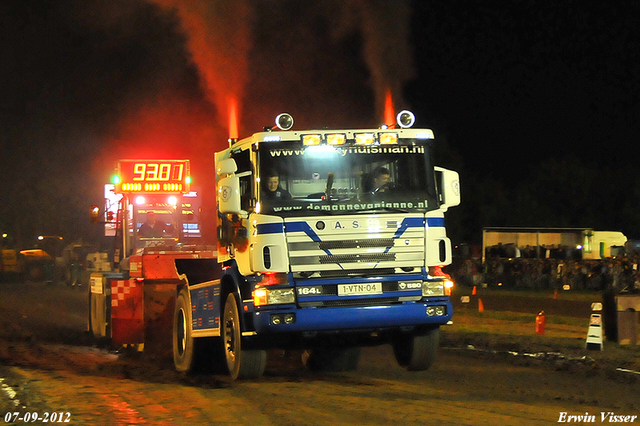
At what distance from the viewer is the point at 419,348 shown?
1080 centimetres

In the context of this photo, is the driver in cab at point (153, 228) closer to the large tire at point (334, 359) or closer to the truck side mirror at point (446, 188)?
the large tire at point (334, 359)

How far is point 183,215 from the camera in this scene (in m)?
20.0

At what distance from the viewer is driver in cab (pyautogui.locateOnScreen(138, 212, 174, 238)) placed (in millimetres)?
19391

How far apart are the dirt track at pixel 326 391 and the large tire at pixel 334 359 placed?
19 centimetres

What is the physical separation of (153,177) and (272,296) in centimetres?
1083

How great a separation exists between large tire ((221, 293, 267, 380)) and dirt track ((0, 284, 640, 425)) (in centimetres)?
16

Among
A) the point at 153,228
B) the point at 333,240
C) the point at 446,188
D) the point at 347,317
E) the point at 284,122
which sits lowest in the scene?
the point at 347,317

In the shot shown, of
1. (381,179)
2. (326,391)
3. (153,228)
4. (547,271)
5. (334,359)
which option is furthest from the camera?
(547,271)

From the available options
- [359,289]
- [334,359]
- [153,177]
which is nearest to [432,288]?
[359,289]

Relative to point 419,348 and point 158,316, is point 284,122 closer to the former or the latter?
point 419,348

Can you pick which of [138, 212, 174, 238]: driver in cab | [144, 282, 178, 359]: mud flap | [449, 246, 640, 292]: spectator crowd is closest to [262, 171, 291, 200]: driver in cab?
[144, 282, 178, 359]: mud flap

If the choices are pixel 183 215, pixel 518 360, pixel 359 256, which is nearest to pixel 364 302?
pixel 359 256

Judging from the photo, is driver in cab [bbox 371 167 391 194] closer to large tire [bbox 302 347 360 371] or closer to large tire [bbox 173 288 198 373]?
large tire [bbox 302 347 360 371]

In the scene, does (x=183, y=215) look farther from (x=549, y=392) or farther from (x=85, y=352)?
(x=549, y=392)
